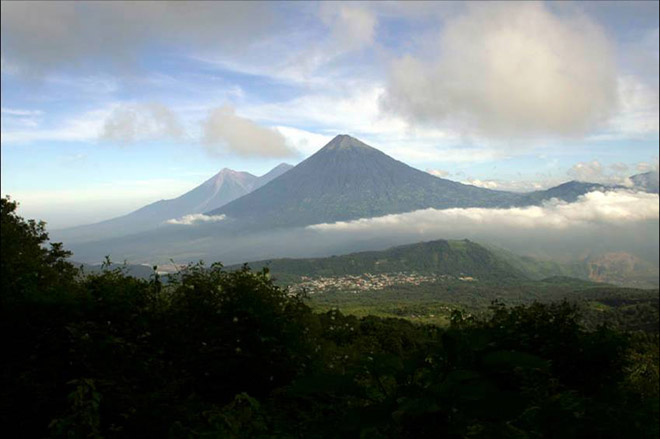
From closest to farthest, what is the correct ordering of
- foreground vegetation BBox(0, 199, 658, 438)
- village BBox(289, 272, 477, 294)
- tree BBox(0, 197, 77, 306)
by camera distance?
1. foreground vegetation BBox(0, 199, 658, 438)
2. tree BBox(0, 197, 77, 306)
3. village BBox(289, 272, 477, 294)

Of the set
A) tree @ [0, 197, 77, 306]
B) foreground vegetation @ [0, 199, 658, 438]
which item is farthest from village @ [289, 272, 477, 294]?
foreground vegetation @ [0, 199, 658, 438]

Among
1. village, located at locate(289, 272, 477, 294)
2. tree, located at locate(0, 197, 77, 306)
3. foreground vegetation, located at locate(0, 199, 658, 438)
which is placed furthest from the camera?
village, located at locate(289, 272, 477, 294)

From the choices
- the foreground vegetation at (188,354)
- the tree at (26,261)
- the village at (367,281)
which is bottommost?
the village at (367,281)

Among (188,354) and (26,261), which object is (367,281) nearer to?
(26,261)

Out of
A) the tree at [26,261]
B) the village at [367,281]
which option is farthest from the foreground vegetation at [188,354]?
the village at [367,281]

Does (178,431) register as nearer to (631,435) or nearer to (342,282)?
(631,435)

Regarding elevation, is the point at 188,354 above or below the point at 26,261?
below

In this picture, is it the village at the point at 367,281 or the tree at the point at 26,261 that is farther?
the village at the point at 367,281

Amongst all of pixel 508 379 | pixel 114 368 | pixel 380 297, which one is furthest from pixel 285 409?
pixel 380 297

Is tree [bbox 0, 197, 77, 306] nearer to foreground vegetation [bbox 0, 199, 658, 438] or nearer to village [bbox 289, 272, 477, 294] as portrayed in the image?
foreground vegetation [bbox 0, 199, 658, 438]

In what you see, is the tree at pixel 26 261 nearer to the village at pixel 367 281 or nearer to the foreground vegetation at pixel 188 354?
the foreground vegetation at pixel 188 354

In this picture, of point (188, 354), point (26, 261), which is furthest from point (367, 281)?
point (188, 354)
